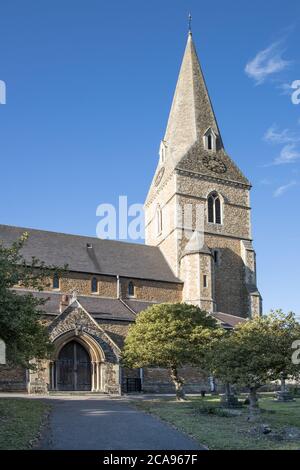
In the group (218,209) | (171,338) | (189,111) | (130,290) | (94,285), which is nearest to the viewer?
(171,338)

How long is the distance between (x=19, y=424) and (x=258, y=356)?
9.59m

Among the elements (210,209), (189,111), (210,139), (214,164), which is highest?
(189,111)

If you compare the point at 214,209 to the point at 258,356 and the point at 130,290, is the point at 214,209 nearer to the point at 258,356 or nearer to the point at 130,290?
the point at 130,290

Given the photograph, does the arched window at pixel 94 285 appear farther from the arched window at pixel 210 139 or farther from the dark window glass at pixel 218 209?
the arched window at pixel 210 139

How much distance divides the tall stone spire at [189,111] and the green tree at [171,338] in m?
22.5

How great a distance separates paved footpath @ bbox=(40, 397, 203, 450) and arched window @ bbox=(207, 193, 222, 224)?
32027mm

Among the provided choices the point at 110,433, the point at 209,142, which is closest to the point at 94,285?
the point at 209,142

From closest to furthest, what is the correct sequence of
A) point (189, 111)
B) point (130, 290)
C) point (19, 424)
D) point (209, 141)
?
point (19, 424) → point (130, 290) → point (209, 141) → point (189, 111)

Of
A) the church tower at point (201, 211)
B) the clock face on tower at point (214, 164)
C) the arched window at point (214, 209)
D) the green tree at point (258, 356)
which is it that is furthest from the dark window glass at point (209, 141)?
the green tree at point (258, 356)

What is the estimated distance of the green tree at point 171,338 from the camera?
29.8m

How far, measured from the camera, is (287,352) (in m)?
20.5

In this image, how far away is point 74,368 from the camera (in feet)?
117
